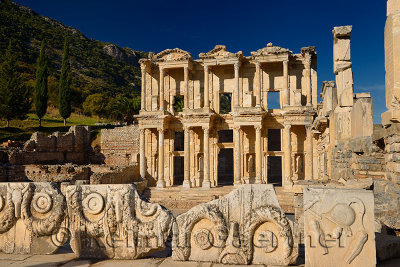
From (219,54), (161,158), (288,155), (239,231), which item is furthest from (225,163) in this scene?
(239,231)

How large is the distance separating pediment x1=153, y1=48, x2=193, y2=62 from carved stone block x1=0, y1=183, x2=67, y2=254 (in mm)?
17934

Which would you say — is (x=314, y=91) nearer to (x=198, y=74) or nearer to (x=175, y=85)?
(x=198, y=74)

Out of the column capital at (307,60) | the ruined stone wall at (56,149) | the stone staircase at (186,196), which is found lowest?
the stone staircase at (186,196)

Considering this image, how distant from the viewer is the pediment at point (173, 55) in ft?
71.4

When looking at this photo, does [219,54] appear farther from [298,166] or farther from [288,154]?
[298,166]

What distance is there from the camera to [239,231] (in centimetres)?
421

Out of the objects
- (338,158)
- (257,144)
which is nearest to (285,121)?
(257,144)

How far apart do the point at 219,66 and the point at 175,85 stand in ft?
12.0

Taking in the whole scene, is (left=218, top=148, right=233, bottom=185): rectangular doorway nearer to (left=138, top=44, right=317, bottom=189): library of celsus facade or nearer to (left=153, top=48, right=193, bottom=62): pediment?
(left=138, top=44, right=317, bottom=189): library of celsus facade

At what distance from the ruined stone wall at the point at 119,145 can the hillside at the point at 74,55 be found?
963 inches

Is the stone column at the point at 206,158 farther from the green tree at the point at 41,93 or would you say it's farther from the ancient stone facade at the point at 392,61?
the green tree at the point at 41,93

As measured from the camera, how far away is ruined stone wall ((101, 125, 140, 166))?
2919 centimetres

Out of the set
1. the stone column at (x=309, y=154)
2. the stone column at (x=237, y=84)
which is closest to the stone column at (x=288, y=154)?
the stone column at (x=309, y=154)

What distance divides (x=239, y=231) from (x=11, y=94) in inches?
1510
